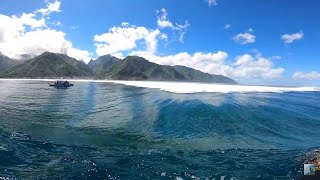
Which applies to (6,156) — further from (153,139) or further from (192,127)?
(192,127)

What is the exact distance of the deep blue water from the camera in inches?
789

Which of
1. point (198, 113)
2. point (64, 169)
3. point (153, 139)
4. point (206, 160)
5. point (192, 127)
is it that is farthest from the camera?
point (198, 113)

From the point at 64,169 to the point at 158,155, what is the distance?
741cm

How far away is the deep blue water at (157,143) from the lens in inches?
789

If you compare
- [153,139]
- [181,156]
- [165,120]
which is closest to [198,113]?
[165,120]

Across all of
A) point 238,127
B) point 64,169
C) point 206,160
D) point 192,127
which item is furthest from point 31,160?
point 238,127

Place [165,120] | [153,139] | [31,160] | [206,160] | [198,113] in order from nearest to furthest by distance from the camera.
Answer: [31,160] < [206,160] < [153,139] < [165,120] < [198,113]

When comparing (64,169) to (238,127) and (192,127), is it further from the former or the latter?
(238,127)

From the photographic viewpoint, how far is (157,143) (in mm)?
27297

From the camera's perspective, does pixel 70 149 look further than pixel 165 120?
No

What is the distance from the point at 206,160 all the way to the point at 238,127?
44.4ft

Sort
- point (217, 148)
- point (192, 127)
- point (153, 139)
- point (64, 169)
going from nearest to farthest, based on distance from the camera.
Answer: point (64, 169)
point (217, 148)
point (153, 139)
point (192, 127)

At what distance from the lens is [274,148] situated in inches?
1072

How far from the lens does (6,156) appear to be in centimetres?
2155
